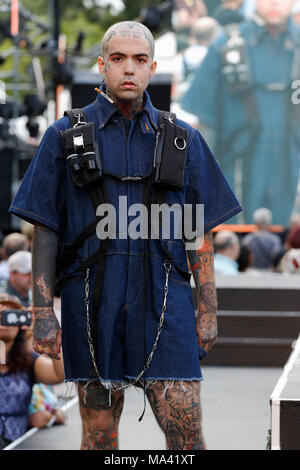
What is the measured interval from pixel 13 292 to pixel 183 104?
38.8 feet

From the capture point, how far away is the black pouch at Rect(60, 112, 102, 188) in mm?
3395

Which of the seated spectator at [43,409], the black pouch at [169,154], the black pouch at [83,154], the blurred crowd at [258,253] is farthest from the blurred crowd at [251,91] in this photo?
the black pouch at [83,154]

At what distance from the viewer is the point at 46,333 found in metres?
3.40

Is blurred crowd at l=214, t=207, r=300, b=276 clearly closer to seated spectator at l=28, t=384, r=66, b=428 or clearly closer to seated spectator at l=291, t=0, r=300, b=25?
seated spectator at l=28, t=384, r=66, b=428

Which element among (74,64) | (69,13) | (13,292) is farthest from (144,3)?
(13,292)

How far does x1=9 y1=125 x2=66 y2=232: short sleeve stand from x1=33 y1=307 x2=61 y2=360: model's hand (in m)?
0.30

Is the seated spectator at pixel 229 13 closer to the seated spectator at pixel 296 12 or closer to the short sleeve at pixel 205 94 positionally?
the short sleeve at pixel 205 94

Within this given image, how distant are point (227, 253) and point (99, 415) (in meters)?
6.69

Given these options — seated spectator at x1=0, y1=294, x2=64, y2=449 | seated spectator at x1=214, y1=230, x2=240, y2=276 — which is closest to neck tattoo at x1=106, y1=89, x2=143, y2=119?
seated spectator at x1=0, y1=294, x2=64, y2=449

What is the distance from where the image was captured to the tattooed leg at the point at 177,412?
338cm

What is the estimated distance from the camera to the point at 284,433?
10.5 feet

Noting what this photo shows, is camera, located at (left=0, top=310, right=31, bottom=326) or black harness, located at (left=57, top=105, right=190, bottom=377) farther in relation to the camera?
camera, located at (left=0, top=310, right=31, bottom=326)

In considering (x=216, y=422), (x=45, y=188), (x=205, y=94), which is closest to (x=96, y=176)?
(x=45, y=188)
